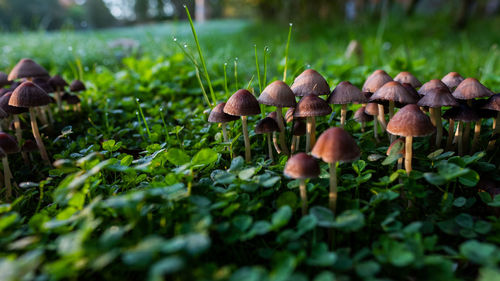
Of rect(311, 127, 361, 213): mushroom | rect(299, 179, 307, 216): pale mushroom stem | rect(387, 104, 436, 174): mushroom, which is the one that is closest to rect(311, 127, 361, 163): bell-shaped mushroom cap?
rect(311, 127, 361, 213): mushroom

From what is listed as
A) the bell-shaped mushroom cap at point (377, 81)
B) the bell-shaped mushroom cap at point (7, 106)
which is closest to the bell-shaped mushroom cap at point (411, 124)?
the bell-shaped mushroom cap at point (377, 81)

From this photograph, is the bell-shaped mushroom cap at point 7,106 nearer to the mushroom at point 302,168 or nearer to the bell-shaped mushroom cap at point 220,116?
the bell-shaped mushroom cap at point 220,116

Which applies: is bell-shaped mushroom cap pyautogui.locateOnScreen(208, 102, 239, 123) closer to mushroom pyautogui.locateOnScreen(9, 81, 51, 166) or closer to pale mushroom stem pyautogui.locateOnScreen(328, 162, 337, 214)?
pale mushroom stem pyautogui.locateOnScreen(328, 162, 337, 214)

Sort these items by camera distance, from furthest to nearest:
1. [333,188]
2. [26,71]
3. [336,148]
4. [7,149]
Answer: [26,71] → [7,149] → [333,188] → [336,148]

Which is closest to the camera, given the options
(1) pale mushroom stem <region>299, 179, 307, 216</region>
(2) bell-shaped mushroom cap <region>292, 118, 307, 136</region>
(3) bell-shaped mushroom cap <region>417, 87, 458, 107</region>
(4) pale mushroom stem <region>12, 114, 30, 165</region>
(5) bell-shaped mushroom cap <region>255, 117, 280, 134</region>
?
(1) pale mushroom stem <region>299, 179, 307, 216</region>

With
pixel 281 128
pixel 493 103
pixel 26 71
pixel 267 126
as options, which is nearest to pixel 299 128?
pixel 281 128

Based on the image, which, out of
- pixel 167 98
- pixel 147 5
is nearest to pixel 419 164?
pixel 167 98

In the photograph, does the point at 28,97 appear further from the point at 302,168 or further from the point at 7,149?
the point at 302,168
